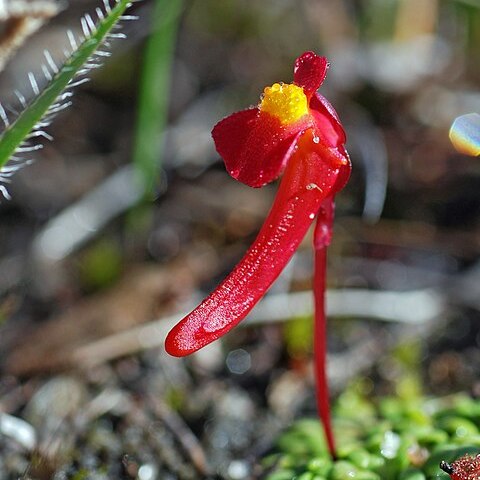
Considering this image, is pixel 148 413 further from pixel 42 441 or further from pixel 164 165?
pixel 164 165

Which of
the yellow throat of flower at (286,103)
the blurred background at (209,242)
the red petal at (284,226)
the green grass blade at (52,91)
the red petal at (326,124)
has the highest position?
the green grass blade at (52,91)

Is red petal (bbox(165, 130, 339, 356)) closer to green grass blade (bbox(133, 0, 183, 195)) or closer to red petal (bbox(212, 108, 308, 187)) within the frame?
red petal (bbox(212, 108, 308, 187))

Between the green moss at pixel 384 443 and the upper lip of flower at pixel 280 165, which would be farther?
the green moss at pixel 384 443

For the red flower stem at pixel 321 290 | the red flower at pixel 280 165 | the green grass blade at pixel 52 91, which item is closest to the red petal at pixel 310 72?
the red flower at pixel 280 165

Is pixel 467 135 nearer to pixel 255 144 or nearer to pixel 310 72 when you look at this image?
pixel 310 72

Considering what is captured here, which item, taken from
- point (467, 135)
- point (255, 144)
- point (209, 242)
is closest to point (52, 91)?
point (255, 144)

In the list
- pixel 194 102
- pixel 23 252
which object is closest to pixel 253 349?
pixel 23 252

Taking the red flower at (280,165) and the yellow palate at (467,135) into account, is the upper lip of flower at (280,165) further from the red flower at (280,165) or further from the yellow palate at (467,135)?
the yellow palate at (467,135)
